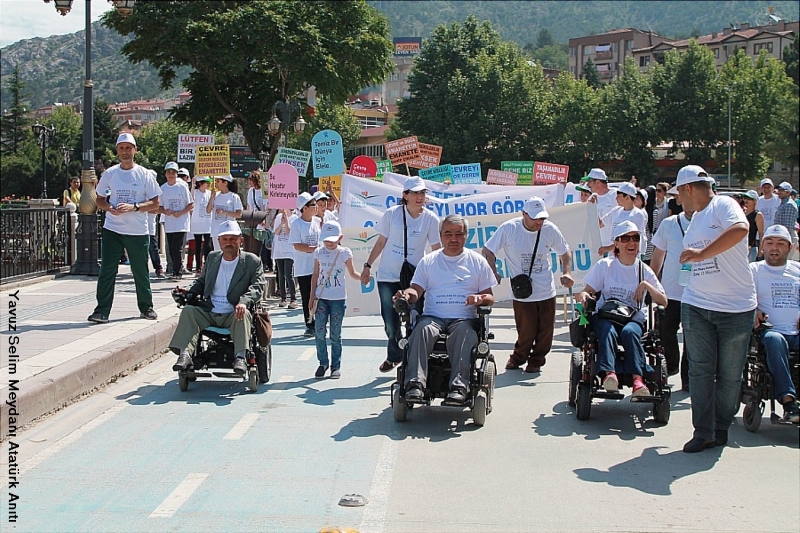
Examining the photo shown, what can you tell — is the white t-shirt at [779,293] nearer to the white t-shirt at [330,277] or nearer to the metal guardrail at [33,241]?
the white t-shirt at [330,277]

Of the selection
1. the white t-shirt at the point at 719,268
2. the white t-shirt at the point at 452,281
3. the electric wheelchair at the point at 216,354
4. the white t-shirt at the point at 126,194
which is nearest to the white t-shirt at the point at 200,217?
the white t-shirt at the point at 126,194

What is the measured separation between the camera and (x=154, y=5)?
119 feet

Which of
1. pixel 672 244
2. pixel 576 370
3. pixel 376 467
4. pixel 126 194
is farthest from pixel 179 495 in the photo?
pixel 126 194

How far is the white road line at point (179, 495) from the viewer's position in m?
5.18

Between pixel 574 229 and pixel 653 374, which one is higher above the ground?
pixel 574 229

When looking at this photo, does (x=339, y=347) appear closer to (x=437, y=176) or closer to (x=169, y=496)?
(x=169, y=496)

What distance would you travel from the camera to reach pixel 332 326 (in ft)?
30.7

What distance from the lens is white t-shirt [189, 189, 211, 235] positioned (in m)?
17.4

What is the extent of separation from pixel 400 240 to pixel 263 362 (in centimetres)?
181

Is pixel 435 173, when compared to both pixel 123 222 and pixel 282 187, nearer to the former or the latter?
pixel 282 187

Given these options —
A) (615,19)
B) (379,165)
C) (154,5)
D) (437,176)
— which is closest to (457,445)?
(437,176)

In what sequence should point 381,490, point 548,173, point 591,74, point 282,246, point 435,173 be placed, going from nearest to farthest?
point 381,490, point 282,246, point 435,173, point 548,173, point 591,74

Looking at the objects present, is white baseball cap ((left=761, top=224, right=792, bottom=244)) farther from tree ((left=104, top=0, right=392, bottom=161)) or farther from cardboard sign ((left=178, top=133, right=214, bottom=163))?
tree ((left=104, top=0, right=392, bottom=161))

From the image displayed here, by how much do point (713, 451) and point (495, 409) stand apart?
205 centimetres
